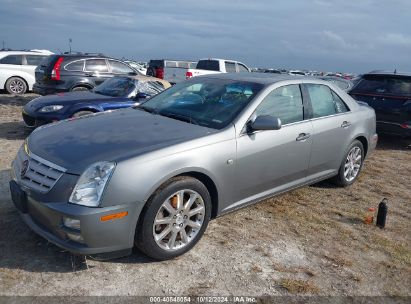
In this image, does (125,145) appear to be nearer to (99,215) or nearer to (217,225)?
(99,215)

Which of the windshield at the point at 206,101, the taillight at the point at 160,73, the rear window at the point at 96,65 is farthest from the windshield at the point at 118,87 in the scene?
the taillight at the point at 160,73

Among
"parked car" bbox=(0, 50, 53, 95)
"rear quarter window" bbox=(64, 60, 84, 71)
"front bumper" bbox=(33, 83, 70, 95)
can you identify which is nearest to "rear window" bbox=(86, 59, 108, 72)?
"rear quarter window" bbox=(64, 60, 84, 71)

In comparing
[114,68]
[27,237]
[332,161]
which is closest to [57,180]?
[27,237]

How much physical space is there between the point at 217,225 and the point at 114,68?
29.2 feet

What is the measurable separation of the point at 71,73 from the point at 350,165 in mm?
8035

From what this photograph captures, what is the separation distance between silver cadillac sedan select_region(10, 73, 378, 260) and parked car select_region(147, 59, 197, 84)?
37.8 ft

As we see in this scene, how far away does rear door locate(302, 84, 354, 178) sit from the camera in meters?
4.79

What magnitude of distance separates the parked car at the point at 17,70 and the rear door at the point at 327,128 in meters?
12.0

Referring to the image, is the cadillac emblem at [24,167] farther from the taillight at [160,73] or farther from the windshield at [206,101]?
the taillight at [160,73]

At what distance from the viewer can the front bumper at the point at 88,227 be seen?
9.66 feet

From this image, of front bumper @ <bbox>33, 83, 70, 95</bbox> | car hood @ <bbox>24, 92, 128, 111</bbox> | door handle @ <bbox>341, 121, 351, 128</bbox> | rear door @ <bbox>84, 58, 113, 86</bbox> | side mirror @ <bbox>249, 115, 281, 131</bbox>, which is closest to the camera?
side mirror @ <bbox>249, 115, 281, 131</bbox>

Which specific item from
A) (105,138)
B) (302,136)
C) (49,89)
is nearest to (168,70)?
(49,89)

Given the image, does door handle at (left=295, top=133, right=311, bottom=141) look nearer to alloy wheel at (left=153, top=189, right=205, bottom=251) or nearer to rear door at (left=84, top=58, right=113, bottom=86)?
alloy wheel at (left=153, top=189, right=205, bottom=251)

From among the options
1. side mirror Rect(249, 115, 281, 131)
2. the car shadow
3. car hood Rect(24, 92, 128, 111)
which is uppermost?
side mirror Rect(249, 115, 281, 131)
